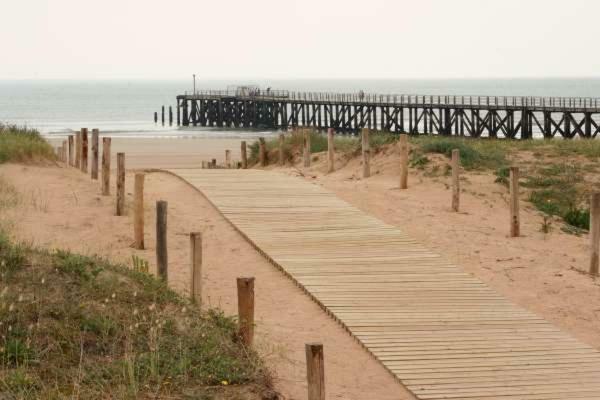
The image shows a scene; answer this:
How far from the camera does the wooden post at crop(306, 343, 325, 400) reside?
8.70 metres

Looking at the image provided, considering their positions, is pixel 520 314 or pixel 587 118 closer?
pixel 520 314

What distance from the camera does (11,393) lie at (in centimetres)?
880

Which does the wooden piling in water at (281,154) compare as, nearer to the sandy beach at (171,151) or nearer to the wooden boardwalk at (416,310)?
the sandy beach at (171,151)

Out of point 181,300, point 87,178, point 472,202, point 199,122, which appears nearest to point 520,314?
point 181,300

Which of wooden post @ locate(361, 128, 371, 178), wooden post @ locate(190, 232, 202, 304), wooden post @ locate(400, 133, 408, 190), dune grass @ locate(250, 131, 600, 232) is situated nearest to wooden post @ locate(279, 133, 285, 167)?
dune grass @ locate(250, 131, 600, 232)

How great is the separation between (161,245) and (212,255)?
233 cm

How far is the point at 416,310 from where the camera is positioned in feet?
42.2

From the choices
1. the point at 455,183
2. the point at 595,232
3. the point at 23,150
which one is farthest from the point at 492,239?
the point at 23,150

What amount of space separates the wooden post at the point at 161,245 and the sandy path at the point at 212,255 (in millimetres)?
437

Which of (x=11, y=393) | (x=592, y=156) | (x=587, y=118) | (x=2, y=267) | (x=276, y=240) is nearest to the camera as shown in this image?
(x=11, y=393)

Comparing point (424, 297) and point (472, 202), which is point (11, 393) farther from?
point (472, 202)

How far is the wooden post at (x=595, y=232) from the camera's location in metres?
15.2

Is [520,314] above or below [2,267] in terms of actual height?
below

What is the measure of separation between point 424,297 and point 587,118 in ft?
120
